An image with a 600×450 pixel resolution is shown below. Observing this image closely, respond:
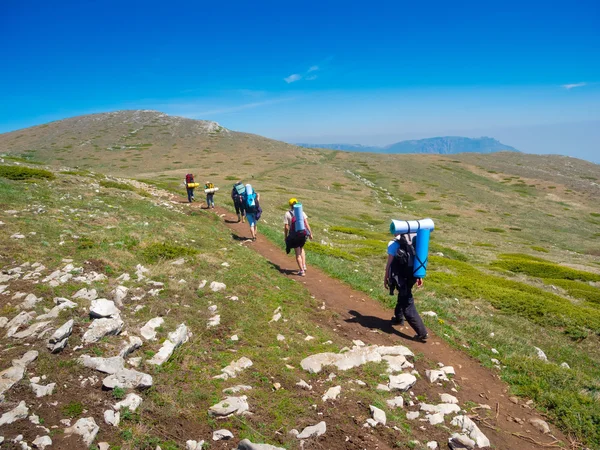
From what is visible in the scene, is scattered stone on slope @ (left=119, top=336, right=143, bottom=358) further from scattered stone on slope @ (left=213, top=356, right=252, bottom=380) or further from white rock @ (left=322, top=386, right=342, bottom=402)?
white rock @ (left=322, top=386, right=342, bottom=402)

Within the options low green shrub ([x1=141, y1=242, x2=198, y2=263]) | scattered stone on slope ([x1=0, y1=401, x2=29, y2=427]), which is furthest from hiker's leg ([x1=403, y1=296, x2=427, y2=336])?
scattered stone on slope ([x1=0, y1=401, x2=29, y2=427])

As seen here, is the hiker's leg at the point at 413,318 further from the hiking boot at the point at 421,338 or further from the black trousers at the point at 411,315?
the hiking boot at the point at 421,338

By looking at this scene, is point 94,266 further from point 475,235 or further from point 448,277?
point 475,235

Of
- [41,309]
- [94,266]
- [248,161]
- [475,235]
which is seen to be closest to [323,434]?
[41,309]

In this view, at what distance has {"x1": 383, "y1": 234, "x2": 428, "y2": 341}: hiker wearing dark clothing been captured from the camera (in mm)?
9656

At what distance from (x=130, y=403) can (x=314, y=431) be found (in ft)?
10.5

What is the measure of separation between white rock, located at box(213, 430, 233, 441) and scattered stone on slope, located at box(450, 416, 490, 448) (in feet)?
14.7

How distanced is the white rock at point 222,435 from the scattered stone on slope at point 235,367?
1431 mm

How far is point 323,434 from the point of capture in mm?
5785

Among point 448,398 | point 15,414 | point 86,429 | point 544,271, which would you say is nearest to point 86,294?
point 15,414

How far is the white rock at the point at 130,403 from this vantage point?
553cm

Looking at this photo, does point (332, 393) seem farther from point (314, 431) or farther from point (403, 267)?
point (403, 267)

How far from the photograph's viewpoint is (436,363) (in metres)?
9.05

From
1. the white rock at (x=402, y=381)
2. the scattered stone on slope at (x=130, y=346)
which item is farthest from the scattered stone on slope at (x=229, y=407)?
the white rock at (x=402, y=381)
